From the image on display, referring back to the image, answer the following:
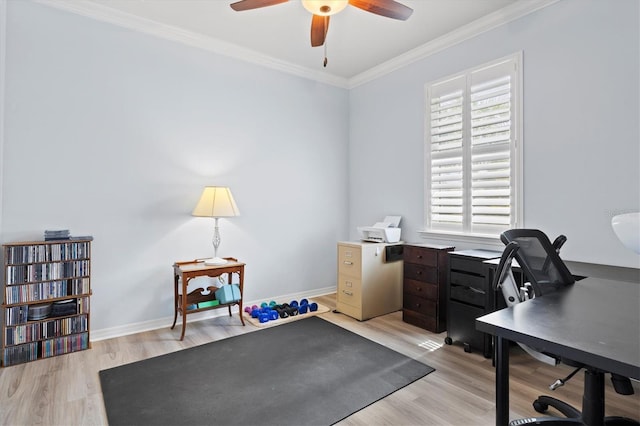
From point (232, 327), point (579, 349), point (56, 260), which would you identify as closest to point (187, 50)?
point (56, 260)

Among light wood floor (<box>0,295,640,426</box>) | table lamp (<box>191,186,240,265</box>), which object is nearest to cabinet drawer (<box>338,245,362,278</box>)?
light wood floor (<box>0,295,640,426</box>)

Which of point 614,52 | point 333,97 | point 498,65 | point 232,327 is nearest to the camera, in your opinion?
point 614,52

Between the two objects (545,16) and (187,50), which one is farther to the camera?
(187,50)

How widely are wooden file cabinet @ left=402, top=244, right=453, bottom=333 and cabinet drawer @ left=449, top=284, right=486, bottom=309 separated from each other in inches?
8.1

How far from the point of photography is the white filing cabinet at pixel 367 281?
3.39 m

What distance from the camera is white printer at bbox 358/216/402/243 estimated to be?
360 centimetres

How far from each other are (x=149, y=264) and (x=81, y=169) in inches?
39.0

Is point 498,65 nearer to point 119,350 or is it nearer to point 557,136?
point 557,136

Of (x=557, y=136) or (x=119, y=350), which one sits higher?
(x=557, y=136)

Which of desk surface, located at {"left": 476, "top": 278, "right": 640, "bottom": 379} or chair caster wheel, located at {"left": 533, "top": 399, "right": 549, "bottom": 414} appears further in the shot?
chair caster wheel, located at {"left": 533, "top": 399, "right": 549, "bottom": 414}

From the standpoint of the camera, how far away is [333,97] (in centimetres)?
448

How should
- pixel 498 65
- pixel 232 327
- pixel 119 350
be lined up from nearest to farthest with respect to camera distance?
pixel 119 350 → pixel 498 65 → pixel 232 327

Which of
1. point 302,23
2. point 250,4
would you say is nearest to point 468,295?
point 250,4

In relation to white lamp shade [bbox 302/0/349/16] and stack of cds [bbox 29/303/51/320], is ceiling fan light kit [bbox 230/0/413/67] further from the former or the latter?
stack of cds [bbox 29/303/51/320]
